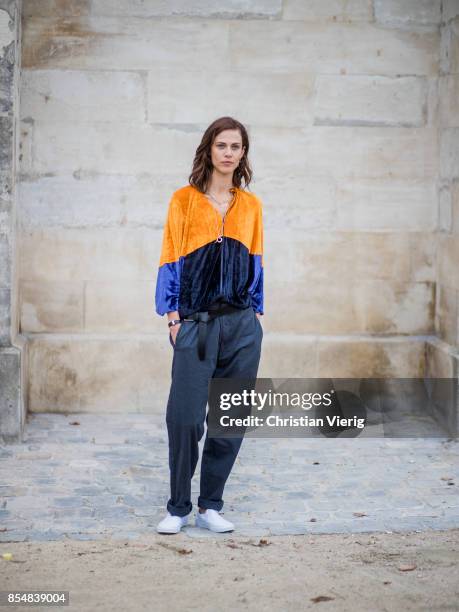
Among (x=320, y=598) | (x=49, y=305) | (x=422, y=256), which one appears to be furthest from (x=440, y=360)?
(x=320, y=598)

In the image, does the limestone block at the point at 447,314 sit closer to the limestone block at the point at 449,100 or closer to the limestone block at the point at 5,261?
the limestone block at the point at 449,100

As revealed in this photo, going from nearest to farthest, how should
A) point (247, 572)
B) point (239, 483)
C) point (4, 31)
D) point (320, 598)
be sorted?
point (320, 598), point (247, 572), point (239, 483), point (4, 31)

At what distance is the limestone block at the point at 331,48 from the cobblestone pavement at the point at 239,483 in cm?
280

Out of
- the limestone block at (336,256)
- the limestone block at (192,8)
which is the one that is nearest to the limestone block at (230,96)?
the limestone block at (192,8)

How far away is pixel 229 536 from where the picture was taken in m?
5.12

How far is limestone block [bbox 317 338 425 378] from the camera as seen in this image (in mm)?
7840

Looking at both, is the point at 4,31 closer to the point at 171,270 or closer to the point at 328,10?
the point at 328,10

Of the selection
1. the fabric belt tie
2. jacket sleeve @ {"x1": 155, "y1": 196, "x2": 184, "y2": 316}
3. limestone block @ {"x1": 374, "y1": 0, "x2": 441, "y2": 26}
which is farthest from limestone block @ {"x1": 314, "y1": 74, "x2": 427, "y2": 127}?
the fabric belt tie

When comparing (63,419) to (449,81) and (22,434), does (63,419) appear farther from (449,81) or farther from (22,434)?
(449,81)

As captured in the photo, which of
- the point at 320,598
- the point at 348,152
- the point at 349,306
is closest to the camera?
the point at 320,598

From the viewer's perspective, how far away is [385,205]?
7.85 m

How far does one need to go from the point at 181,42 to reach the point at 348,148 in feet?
4.89

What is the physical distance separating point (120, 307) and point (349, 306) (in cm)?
176

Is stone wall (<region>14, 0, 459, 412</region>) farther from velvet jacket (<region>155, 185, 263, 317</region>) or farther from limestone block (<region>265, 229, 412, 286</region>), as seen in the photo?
velvet jacket (<region>155, 185, 263, 317</region>)
